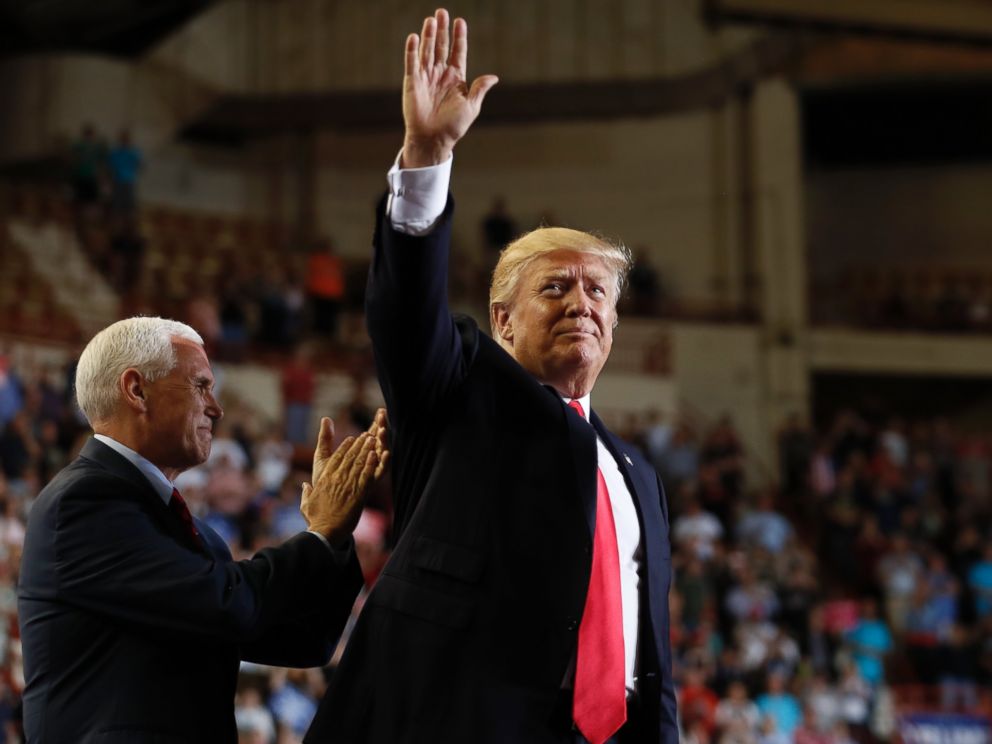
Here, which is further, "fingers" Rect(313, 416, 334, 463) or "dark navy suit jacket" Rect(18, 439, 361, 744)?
"fingers" Rect(313, 416, 334, 463)

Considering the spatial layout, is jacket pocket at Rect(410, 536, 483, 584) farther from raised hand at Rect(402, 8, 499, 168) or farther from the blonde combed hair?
raised hand at Rect(402, 8, 499, 168)

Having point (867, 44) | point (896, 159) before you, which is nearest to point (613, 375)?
point (867, 44)

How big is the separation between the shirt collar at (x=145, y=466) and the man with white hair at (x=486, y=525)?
0.47 m

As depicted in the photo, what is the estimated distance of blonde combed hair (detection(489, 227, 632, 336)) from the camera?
9.98 ft

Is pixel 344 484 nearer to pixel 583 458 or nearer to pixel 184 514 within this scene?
pixel 184 514

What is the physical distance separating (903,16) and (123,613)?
17.3 meters

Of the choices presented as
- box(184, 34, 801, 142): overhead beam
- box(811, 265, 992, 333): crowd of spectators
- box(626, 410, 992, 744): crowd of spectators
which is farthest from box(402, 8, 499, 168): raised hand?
box(811, 265, 992, 333): crowd of spectators

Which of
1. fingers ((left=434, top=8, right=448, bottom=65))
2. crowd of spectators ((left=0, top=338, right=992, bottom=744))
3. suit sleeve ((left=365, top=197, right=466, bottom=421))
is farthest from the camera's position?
crowd of spectators ((left=0, top=338, right=992, bottom=744))

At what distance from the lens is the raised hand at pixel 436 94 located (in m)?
2.62

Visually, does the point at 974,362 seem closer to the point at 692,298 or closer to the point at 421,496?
the point at 692,298

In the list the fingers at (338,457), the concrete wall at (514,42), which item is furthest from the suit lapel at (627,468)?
the concrete wall at (514,42)

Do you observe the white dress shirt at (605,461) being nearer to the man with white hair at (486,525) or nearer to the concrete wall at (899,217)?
the man with white hair at (486,525)

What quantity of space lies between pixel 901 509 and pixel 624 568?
12465 mm

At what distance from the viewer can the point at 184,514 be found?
10.0ft
